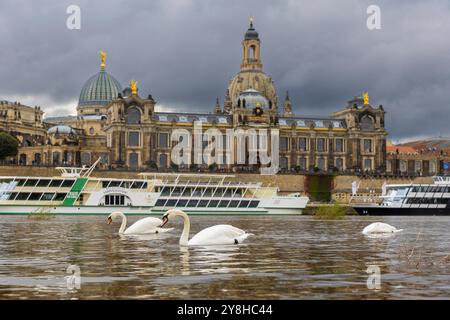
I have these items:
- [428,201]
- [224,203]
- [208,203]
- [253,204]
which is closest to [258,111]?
[428,201]

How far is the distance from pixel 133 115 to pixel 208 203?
53763 millimetres

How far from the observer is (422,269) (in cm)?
1677

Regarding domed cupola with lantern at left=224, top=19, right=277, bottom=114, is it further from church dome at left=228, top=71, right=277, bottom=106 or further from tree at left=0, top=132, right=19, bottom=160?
tree at left=0, top=132, right=19, bottom=160

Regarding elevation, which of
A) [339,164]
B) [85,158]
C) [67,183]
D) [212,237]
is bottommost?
[212,237]

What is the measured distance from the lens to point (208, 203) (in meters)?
74.8

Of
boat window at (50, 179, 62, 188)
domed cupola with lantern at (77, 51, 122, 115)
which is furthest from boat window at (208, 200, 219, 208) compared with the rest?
domed cupola with lantern at (77, 51, 122, 115)

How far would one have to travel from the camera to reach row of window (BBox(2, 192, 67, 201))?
6975 cm

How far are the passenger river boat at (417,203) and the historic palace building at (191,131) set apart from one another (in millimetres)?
44963

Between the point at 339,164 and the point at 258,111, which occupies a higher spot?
the point at 258,111

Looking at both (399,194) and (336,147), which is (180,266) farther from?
(336,147)

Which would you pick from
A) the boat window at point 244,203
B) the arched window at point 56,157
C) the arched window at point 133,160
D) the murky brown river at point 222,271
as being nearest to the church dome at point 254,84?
the arched window at point 133,160

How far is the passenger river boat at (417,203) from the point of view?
7862cm

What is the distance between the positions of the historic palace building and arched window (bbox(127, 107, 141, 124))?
166mm

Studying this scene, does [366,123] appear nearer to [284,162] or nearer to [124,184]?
[284,162]
